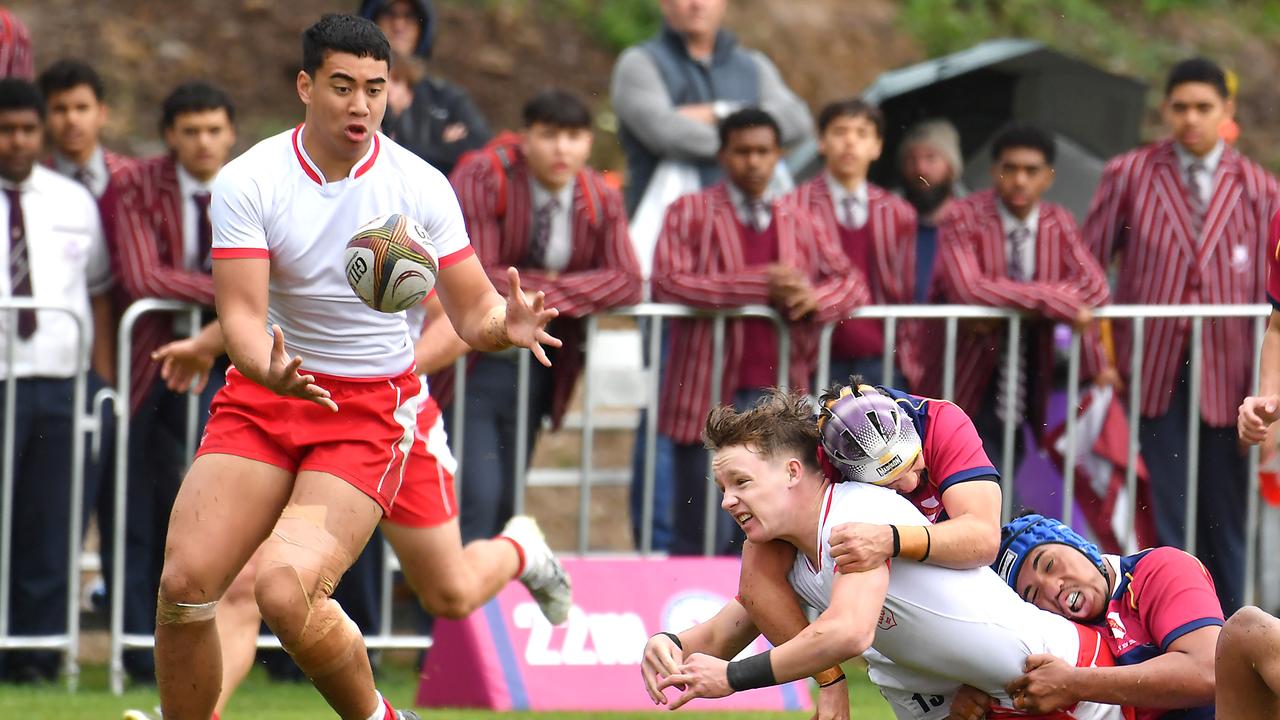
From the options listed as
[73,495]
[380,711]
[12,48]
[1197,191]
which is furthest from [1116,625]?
[12,48]

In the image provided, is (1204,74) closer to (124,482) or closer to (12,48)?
(124,482)

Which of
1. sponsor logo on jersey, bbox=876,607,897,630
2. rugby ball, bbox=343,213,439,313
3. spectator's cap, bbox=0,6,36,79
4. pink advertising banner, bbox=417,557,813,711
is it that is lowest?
pink advertising banner, bbox=417,557,813,711

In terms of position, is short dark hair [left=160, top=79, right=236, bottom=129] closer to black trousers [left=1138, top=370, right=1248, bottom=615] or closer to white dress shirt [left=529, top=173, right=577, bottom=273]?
white dress shirt [left=529, top=173, right=577, bottom=273]

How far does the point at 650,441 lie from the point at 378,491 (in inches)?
111

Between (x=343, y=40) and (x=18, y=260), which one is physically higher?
(x=343, y=40)

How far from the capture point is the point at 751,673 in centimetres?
469

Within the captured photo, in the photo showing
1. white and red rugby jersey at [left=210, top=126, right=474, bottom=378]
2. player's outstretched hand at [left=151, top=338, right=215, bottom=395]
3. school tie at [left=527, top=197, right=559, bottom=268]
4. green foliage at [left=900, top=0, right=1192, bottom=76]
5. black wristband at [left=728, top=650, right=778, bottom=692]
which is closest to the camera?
black wristband at [left=728, top=650, right=778, bottom=692]

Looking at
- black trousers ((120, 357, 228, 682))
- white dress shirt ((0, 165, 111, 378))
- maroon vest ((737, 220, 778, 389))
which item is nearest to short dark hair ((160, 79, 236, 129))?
white dress shirt ((0, 165, 111, 378))

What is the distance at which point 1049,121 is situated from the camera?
38.3 ft

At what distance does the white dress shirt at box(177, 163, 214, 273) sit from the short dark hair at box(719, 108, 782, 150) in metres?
2.41

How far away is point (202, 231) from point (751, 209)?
2.48 meters

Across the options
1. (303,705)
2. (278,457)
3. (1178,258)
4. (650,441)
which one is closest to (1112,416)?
(1178,258)

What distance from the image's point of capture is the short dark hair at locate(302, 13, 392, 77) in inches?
222

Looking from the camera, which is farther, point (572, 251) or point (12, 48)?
point (12, 48)
